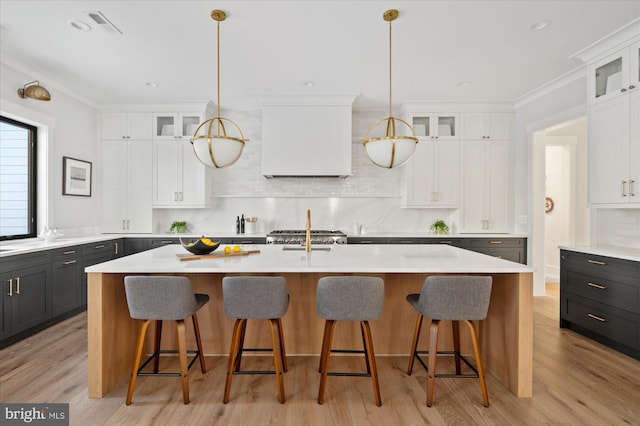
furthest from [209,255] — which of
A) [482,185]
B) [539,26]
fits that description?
[482,185]

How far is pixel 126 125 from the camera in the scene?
5.29 m

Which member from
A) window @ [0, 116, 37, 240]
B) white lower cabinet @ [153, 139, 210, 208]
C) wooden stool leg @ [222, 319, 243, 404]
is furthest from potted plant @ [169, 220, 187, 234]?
wooden stool leg @ [222, 319, 243, 404]

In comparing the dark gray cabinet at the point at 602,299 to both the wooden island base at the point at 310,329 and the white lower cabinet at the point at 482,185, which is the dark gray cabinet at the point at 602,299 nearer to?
the wooden island base at the point at 310,329

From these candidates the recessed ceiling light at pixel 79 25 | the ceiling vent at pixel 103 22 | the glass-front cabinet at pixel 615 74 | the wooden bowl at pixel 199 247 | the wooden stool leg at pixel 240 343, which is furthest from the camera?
the glass-front cabinet at pixel 615 74

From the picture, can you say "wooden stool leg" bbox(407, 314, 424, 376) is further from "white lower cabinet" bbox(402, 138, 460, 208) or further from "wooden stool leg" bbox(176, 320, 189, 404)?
"white lower cabinet" bbox(402, 138, 460, 208)

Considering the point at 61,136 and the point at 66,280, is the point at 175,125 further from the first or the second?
the point at 66,280

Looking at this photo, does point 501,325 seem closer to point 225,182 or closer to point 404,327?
point 404,327

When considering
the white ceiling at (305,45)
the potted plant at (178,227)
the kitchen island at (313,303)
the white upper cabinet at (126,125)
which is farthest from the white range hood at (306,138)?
the kitchen island at (313,303)

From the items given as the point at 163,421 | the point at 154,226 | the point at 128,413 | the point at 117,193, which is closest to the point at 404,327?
the point at 163,421

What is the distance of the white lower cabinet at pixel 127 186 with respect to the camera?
17.3ft

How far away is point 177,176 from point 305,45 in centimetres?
287

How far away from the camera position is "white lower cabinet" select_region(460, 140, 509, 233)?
5.29m

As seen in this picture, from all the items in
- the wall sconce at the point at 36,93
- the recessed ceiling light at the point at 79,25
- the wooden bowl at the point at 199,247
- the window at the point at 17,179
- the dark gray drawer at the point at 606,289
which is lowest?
the dark gray drawer at the point at 606,289

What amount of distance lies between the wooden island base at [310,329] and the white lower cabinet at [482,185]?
8.91 ft
